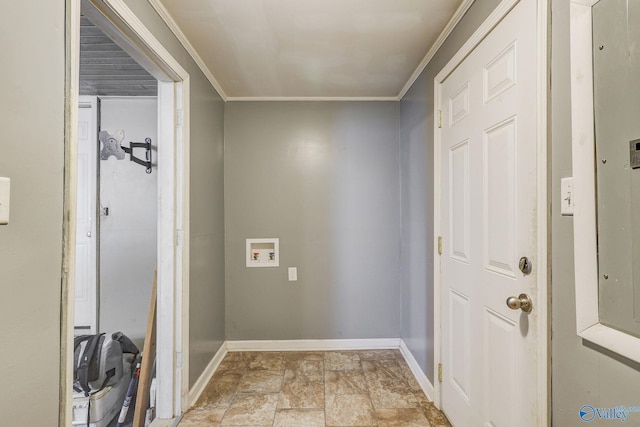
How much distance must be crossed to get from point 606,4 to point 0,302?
71.7 inches

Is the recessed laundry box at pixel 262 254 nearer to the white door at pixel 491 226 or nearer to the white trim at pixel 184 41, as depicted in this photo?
the white trim at pixel 184 41

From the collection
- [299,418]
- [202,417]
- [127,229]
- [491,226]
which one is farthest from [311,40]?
[202,417]

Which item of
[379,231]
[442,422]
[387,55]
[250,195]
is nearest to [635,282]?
[442,422]

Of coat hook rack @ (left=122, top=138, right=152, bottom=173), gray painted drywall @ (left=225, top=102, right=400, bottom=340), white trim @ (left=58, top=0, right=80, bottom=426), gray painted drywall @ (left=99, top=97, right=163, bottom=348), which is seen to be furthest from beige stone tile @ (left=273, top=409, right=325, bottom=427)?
coat hook rack @ (left=122, top=138, right=152, bottom=173)

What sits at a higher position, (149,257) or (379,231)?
(379,231)

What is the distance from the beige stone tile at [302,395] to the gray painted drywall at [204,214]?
0.65m

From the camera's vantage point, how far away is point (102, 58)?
2059mm

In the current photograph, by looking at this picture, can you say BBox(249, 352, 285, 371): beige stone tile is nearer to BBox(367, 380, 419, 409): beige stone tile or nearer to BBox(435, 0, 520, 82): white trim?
BBox(367, 380, 419, 409): beige stone tile

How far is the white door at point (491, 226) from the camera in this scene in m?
1.09

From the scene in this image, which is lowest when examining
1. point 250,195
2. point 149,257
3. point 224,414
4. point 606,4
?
point 224,414

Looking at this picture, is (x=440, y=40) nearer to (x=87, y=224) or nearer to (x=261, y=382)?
(x=261, y=382)

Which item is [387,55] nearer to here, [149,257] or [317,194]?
[317,194]

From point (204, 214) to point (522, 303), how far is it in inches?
80.7

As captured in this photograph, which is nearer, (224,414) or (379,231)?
(224,414)
